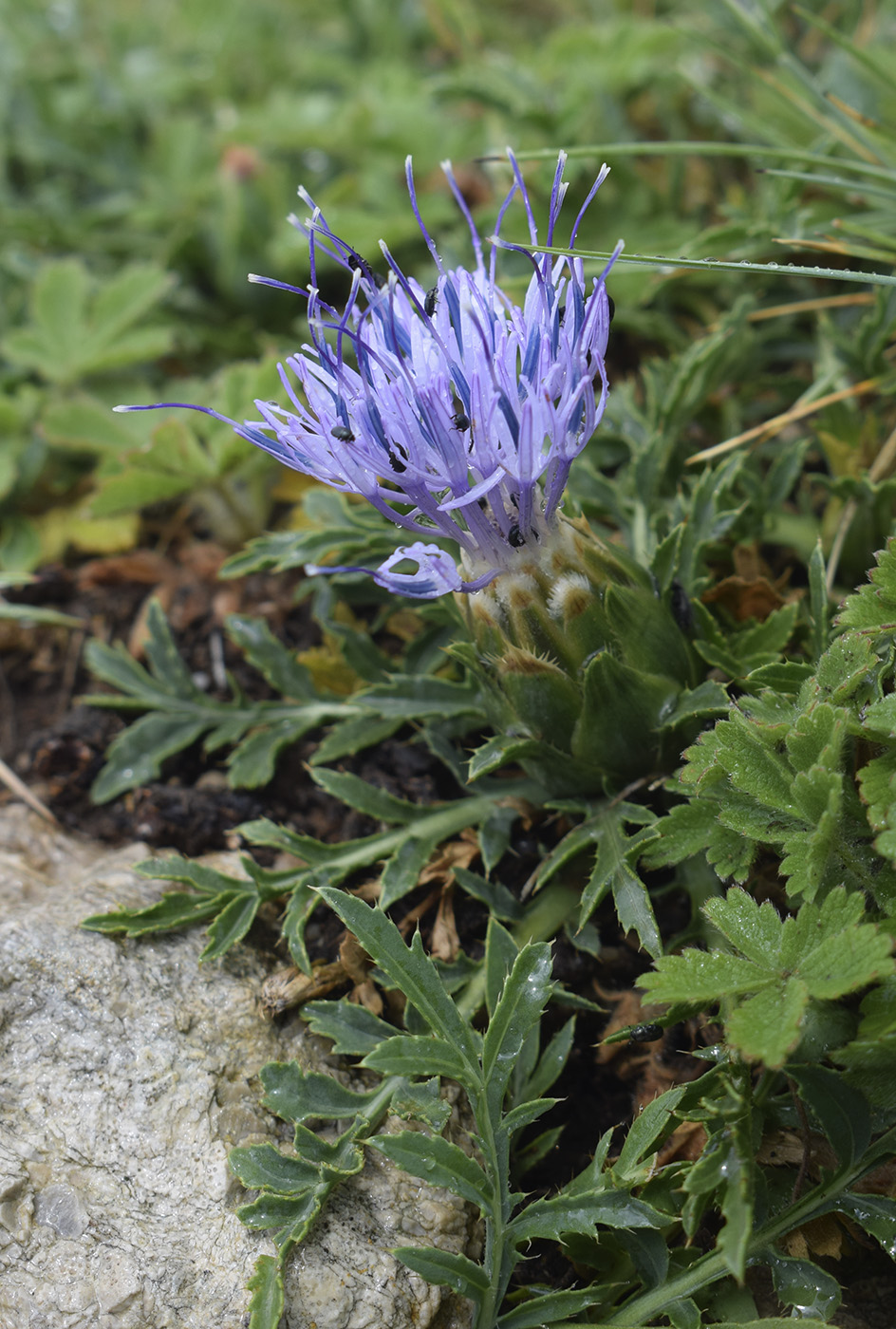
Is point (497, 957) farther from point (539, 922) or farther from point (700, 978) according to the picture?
point (700, 978)

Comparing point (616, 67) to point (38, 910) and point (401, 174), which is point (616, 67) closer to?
point (401, 174)

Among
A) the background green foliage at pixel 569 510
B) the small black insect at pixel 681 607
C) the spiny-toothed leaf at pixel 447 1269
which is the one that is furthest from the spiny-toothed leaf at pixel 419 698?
the spiny-toothed leaf at pixel 447 1269

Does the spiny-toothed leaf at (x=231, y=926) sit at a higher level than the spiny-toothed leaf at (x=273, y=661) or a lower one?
lower

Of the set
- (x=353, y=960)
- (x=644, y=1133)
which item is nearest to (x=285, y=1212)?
(x=353, y=960)

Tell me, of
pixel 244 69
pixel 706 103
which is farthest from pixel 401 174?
pixel 244 69

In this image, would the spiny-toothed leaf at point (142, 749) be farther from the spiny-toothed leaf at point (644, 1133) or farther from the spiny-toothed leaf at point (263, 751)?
the spiny-toothed leaf at point (644, 1133)
